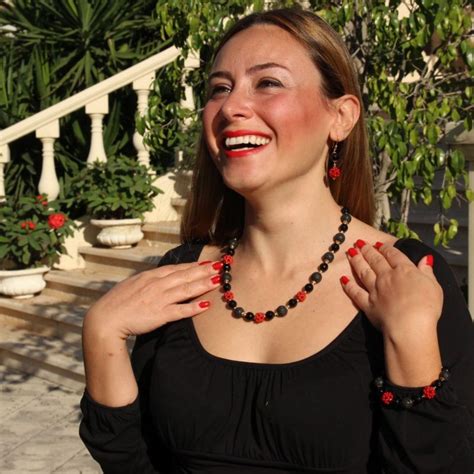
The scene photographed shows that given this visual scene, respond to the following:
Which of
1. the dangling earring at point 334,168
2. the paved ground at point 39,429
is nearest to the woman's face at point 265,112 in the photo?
the dangling earring at point 334,168

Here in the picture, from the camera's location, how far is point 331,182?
211cm

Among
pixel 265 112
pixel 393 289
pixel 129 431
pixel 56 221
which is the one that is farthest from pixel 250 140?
pixel 56 221

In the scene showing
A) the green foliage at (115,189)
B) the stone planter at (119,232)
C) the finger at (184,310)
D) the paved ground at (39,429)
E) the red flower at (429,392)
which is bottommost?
the paved ground at (39,429)

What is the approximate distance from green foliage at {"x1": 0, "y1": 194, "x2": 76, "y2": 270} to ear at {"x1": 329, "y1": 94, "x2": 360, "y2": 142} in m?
5.26

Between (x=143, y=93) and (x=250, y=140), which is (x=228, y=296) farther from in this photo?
(x=143, y=93)

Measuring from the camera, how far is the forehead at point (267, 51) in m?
1.92

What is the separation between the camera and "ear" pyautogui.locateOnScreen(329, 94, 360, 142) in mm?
2006

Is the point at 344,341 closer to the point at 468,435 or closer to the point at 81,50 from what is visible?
the point at 468,435

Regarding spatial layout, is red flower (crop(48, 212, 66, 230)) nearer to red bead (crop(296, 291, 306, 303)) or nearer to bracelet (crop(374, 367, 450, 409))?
red bead (crop(296, 291, 306, 303))

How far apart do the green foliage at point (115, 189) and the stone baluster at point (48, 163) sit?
16 cm

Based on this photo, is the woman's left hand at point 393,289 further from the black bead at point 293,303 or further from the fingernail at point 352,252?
the black bead at point 293,303

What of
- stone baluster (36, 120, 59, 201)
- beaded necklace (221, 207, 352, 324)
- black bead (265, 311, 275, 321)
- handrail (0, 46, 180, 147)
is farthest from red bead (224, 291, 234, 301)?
stone baluster (36, 120, 59, 201)

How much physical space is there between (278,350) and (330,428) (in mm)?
215

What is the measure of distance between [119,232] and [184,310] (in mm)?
5392
